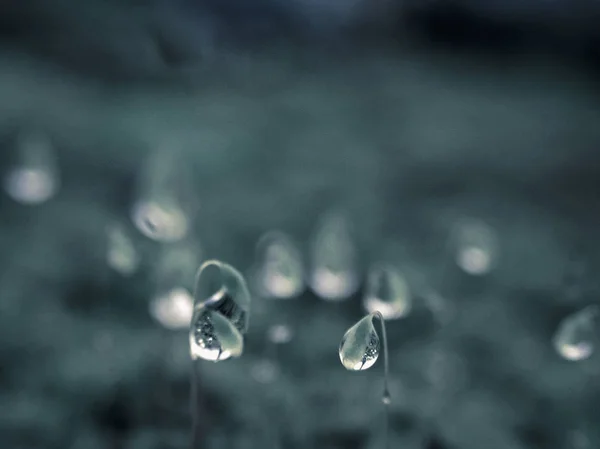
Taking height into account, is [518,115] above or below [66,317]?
above

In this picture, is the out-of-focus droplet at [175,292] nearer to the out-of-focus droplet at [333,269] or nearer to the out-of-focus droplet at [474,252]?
the out-of-focus droplet at [333,269]

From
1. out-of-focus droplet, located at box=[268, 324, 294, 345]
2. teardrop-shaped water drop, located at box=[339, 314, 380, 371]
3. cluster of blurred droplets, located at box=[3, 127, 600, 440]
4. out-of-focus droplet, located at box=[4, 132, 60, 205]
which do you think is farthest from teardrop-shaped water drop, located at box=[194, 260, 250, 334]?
out-of-focus droplet, located at box=[4, 132, 60, 205]

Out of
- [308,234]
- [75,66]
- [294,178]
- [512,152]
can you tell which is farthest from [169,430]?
[75,66]


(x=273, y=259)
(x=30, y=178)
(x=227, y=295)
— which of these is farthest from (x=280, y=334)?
(x=30, y=178)

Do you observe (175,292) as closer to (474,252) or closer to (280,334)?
(280,334)

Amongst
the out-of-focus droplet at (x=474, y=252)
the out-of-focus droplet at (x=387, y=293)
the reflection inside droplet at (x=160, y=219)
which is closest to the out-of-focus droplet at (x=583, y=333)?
the out-of-focus droplet at (x=387, y=293)

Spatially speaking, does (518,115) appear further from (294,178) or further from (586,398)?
(586,398)
